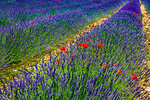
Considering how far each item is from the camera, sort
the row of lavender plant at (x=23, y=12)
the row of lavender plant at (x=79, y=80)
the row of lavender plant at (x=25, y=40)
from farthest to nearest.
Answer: the row of lavender plant at (x=23, y=12) < the row of lavender plant at (x=25, y=40) < the row of lavender plant at (x=79, y=80)

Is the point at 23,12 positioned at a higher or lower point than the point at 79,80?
higher

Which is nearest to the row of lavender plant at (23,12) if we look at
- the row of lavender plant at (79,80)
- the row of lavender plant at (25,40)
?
the row of lavender plant at (25,40)

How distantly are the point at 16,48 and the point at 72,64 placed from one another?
5.09ft

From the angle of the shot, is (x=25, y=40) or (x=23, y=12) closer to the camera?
(x=25, y=40)

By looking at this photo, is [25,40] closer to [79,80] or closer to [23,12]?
[79,80]

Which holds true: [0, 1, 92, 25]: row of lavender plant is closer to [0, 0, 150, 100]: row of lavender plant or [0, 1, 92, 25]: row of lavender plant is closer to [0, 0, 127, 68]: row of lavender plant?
[0, 0, 127, 68]: row of lavender plant

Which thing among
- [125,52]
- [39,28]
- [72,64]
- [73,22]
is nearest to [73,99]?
[72,64]

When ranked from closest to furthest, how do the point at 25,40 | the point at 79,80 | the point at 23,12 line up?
the point at 79,80 → the point at 25,40 → the point at 23,12

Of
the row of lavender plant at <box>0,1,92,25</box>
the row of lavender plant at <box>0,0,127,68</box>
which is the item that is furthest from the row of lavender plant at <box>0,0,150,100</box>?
the row of lavender plant at <box>0,1,92,25</box>

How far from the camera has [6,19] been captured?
4875 mm

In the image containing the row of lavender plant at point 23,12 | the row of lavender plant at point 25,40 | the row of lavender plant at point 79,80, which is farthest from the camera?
the row of lavender plant at point 23,12

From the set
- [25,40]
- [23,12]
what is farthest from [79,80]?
[23,12]

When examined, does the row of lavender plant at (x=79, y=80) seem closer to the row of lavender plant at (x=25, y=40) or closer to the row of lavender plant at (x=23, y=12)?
the row of lavender plant at (x=25, y=40)

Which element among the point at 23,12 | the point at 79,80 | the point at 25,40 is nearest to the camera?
the point at 79,80
